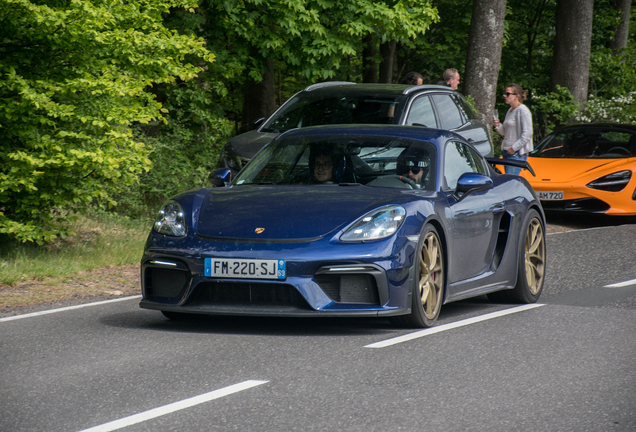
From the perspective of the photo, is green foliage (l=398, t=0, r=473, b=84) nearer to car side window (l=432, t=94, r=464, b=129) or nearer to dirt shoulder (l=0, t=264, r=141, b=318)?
car side window (l=432, t=94, r=464, b=129)

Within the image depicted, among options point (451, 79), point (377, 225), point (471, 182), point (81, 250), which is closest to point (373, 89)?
point (451, 79)

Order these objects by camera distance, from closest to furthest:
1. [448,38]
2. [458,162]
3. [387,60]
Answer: [458,162]
[387,60]
[448,38]

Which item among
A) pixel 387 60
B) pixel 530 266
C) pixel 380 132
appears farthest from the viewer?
pixel 387 60

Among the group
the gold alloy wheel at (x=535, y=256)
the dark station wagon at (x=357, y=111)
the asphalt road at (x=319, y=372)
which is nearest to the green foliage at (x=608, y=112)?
the dark station wagon at (x=357, y=111)

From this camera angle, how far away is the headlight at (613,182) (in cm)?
1455

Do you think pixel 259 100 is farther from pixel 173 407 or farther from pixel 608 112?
pixel 173 407

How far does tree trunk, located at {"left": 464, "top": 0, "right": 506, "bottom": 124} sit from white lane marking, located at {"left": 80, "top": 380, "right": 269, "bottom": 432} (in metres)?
14.5

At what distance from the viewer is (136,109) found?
9594 millimetres

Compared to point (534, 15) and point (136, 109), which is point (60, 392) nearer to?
point (136, 109)

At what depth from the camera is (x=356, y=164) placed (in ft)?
23.1

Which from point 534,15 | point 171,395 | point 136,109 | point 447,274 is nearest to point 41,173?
point 136,109

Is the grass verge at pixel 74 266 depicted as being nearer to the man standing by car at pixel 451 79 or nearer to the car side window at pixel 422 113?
the car side window at pixel 422 113

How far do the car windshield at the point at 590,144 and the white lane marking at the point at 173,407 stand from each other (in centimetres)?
1184

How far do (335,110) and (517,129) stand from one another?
12.4ft
